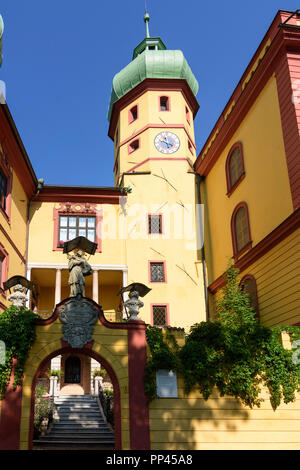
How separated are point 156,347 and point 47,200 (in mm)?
14602

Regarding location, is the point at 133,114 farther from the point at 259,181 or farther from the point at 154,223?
the point at 259,181

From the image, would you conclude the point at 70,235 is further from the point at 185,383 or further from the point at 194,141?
the point at 185,383

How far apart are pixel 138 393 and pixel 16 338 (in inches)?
153

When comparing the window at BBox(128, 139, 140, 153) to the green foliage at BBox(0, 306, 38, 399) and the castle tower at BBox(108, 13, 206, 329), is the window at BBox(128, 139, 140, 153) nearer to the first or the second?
the castle tower at BBox(108, 13, 206, 329)

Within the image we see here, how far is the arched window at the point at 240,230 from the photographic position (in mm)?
21445

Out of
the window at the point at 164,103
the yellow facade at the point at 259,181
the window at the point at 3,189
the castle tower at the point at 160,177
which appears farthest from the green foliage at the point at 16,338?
the window at the point at 164,103

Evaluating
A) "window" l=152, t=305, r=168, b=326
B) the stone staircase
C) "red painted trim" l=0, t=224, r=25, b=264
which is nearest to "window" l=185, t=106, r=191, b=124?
"window" l=152, t=305, r=168, b=326

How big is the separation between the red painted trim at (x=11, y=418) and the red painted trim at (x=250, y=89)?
49.8ft

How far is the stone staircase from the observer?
669 inches


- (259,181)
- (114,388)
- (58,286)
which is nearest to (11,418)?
(114,388)

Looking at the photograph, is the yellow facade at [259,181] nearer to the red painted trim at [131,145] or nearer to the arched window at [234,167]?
the arched window at [234,167]

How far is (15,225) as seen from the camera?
23.7m

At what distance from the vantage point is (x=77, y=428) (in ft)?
62.2

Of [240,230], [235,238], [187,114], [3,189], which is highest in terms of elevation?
[187,114]
